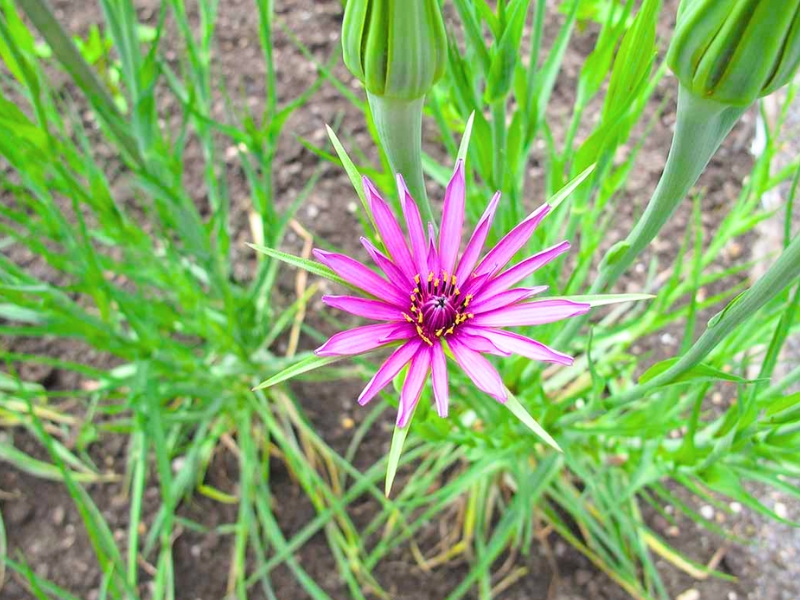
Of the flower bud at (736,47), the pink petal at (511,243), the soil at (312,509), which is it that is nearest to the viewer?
the flower bud at (736,47)

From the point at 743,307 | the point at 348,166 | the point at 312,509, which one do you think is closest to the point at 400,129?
the point at 348,166

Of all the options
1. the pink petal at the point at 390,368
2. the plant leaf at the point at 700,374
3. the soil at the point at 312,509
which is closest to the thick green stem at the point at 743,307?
the plant leaf at the point at 700,374

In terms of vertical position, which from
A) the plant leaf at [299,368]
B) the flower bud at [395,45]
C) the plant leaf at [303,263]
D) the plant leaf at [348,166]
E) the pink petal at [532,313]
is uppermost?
the flower bud at [395,45]

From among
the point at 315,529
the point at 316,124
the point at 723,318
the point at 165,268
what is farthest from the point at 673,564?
the point at 316,124

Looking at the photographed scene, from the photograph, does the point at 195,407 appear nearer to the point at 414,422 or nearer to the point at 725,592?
the point at 414,422

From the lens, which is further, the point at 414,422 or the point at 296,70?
the point at 296,70

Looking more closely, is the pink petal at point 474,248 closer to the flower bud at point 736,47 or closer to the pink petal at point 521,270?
the pink petal at point 521,270
